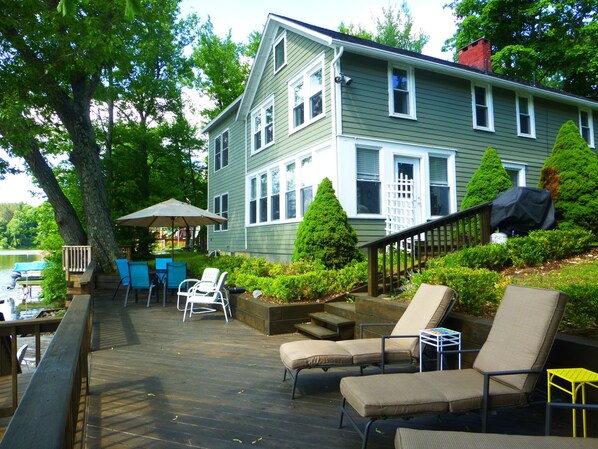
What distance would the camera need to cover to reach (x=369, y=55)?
10078 millimetres

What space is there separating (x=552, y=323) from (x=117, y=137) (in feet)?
80.3

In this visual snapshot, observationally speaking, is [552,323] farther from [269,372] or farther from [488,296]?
[269,372]

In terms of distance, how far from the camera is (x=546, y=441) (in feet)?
6.53

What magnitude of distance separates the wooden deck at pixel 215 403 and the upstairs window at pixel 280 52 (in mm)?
9688

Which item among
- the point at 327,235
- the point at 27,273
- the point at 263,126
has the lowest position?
the point at 27,273

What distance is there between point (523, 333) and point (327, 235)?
5527mm

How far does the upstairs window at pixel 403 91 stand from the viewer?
10.7 metres

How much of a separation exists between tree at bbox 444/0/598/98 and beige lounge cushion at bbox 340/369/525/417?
2183 centimetres

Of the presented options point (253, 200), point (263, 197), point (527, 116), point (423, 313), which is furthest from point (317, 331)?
point (527, 116)

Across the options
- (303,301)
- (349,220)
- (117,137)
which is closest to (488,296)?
(303,301)

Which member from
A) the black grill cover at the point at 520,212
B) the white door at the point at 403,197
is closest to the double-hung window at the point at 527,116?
the white door at the point at 403,197

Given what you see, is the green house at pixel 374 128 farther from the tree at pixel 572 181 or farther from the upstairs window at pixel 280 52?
the tree at pixel 572 181

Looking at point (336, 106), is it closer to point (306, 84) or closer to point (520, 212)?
point (306, 84)

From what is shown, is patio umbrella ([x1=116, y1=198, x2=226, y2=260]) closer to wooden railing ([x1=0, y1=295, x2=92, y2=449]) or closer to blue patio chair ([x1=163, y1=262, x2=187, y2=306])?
blue patio chair ([x1=163, y1=262, x2=187, y2=306])
